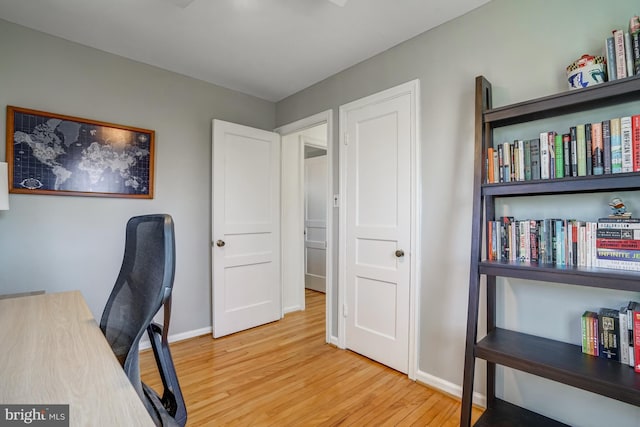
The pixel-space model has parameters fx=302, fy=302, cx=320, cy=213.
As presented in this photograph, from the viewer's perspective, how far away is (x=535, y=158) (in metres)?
1.52

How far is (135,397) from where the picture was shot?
0.72m

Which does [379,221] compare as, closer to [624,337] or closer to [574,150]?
[574,150]

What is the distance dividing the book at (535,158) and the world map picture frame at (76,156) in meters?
2.75

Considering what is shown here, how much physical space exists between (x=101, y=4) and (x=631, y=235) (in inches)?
120

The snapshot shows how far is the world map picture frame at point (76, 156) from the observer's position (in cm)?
207

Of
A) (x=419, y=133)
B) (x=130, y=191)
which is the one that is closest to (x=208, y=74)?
(x=130, y=191)

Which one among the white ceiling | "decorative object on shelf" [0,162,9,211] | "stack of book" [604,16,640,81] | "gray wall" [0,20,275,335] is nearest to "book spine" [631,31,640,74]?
"stack of book" [604,16,640,81]

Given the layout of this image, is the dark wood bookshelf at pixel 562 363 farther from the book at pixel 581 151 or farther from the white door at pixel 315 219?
the white door at pixel 315 219

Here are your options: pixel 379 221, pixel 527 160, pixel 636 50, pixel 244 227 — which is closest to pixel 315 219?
pixel 244 227

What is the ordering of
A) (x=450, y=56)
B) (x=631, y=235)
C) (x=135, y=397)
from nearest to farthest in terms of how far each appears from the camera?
(x=135, y=397)
(x=631, y=235)
(x=450, y=56)

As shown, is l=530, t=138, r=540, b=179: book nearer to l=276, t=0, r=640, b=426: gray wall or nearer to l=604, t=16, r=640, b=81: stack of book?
l=276, t=0, r=640, b=426: gray wall

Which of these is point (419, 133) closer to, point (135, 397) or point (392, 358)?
point (392, 358)

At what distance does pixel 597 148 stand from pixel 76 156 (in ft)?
10.5

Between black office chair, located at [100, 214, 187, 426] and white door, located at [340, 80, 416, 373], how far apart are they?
1649mm
